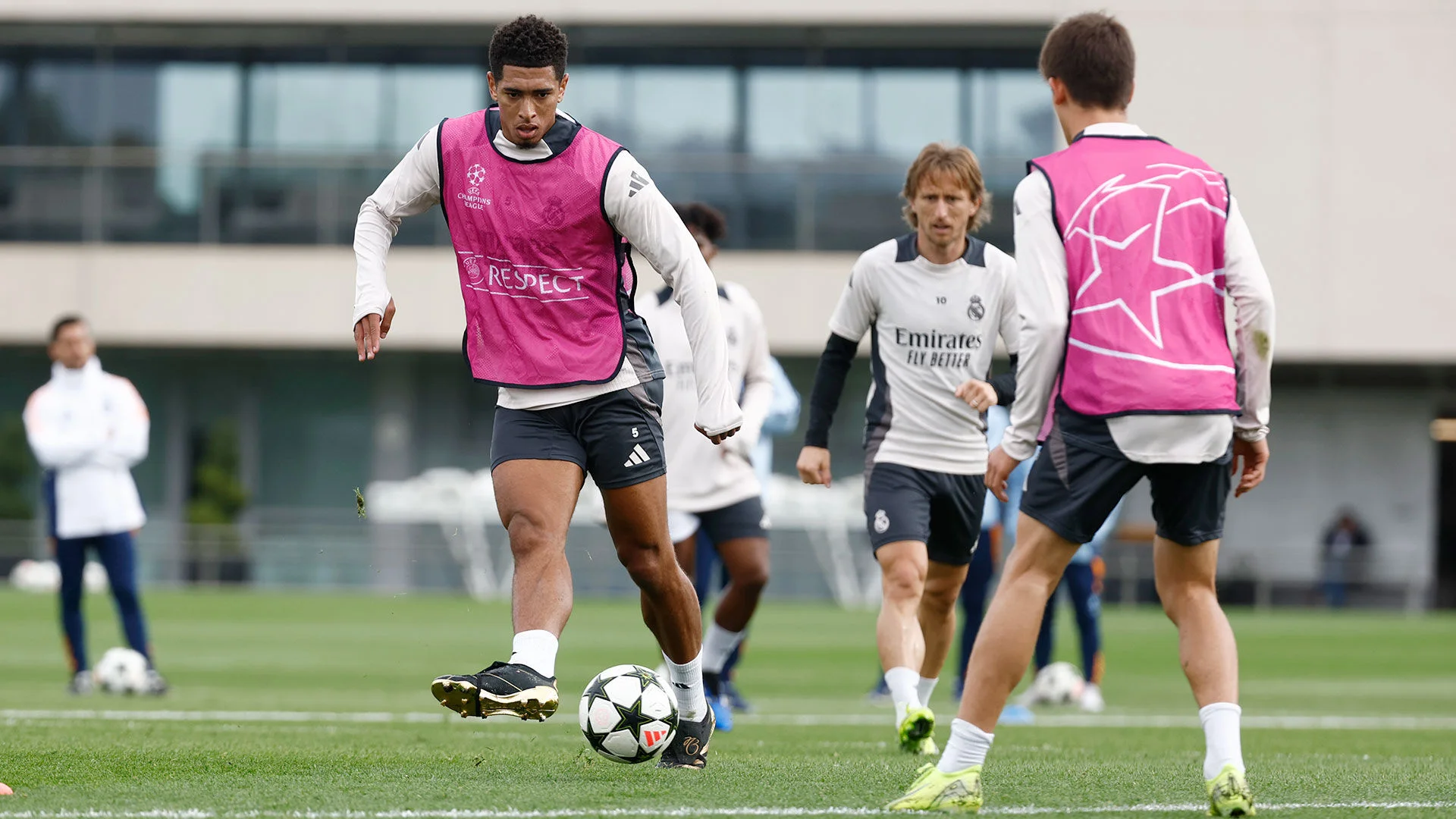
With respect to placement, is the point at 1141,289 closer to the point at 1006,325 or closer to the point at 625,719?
the point at 625,719

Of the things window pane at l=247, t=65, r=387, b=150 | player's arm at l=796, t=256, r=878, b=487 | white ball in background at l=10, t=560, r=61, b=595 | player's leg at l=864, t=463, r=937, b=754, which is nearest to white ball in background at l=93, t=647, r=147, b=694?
player's arm at l=796, t=256, r=878, b=487

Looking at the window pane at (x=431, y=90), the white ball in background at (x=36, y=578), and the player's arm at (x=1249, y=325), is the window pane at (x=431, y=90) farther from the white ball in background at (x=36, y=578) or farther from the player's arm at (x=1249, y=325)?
the player's arm at (x=1249, y=325)

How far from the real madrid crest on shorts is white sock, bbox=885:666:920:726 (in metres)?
1.47

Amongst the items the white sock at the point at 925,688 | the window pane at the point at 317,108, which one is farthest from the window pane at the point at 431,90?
the white sock at the point at 925,688

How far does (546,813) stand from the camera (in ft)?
14.8

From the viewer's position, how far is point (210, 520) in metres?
31.4

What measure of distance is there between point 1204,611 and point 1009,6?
26.4 meters

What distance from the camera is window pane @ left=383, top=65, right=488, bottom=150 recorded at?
104ft

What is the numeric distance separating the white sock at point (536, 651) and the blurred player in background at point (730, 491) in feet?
11.2

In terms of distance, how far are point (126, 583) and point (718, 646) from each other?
182 inches

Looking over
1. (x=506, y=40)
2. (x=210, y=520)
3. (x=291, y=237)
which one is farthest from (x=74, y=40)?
(x=506, y=40)

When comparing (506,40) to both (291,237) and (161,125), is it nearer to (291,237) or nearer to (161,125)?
(291,237)

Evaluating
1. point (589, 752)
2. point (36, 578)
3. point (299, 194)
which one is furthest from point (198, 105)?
point (589, 752)

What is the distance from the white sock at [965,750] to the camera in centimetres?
464
